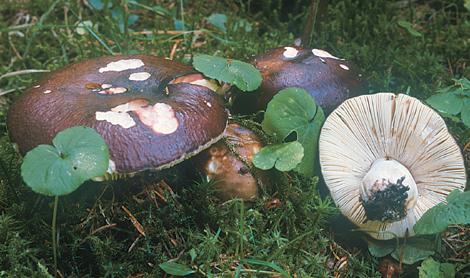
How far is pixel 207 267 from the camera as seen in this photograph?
57.5 inches

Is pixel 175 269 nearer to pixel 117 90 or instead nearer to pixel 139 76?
pixel 117 90

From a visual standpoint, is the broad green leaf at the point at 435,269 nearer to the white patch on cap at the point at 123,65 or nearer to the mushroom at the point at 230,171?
the mushroom at the point at 230,171

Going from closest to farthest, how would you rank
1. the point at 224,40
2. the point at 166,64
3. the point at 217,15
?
the point at 166,64 → the point at 224,40 → the point at 217,15

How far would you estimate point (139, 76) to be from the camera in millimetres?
1867

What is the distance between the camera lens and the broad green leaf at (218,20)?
3430 mm

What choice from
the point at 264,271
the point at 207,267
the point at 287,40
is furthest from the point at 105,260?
the point at 287,40

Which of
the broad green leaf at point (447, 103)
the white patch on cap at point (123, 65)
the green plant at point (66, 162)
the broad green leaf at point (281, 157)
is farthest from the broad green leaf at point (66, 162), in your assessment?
the broad green leaf at point (447, 103)

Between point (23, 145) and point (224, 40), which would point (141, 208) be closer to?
point (23, 145)

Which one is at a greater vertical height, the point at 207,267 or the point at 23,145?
the point at 23,145

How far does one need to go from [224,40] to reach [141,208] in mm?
1933

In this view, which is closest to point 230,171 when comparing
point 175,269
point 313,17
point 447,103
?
point 175,269

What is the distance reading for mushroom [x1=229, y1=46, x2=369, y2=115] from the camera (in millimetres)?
1999

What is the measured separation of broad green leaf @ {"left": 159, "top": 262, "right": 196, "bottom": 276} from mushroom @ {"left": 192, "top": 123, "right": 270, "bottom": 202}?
450mm

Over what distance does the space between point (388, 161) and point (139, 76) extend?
60.0 inches
